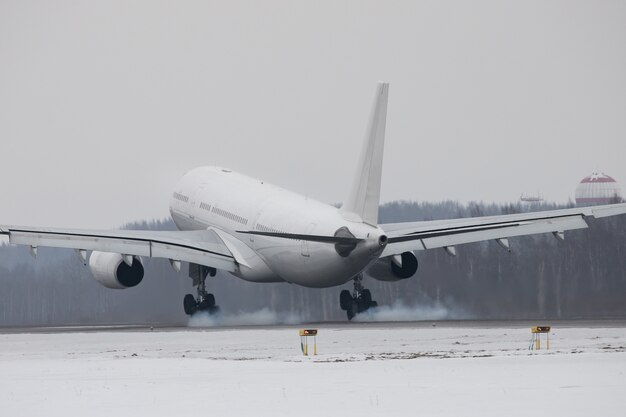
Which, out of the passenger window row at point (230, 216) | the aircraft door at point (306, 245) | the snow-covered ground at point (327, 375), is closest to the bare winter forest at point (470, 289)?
the passenger window row at point (230, 216)

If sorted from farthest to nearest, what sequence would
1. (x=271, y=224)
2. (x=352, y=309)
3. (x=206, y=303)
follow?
1. (x=206, y=303)
2. (x=352, y=309)
3. (x=271, y=224)

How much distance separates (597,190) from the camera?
143 metres

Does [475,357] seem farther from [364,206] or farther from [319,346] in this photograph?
[364,206]

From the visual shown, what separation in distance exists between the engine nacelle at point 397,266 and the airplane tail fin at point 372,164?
9109mm

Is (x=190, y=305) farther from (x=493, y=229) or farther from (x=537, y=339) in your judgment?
(x=537, y=339)

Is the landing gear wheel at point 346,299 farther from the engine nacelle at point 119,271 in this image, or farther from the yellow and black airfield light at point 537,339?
the yellow and black airfield light at point 537,339

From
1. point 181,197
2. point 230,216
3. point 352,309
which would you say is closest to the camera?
point 352,309

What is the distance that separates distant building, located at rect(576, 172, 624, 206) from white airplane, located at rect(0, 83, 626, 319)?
73068 mm

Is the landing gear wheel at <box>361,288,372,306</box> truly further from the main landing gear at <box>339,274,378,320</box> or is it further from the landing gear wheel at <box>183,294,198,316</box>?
the landing gear wheel at <box>183,294,198,316</box>

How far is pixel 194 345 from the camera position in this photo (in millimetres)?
47500

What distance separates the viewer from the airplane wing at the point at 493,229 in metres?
61.9

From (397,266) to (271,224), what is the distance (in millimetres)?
6221

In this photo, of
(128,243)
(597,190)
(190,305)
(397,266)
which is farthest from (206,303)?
(597,190)

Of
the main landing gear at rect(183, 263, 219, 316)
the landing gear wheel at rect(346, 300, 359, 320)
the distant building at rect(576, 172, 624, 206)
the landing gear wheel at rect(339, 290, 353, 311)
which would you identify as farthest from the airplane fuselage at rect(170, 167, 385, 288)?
the distant building at rect(576, 172, 624, 206)
